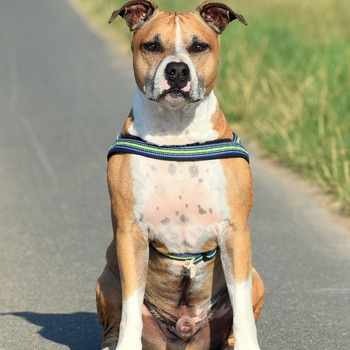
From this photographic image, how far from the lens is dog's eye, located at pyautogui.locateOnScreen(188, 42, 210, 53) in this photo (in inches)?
224

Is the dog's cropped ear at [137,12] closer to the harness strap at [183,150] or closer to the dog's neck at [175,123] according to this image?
the dog's neck at [175,123]

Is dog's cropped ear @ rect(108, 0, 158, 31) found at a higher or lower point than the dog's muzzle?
higher

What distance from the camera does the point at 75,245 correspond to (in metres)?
8.81

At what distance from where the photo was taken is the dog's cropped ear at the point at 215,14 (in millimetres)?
5973

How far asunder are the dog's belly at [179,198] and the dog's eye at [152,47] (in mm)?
500

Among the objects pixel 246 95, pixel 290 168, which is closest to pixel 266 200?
pixel 290 168

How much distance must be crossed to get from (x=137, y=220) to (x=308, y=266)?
8.81 ft

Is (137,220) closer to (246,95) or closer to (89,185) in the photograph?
(89,185)

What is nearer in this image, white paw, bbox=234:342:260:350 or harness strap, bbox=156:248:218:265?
white paw, bbox=234:342:260:350

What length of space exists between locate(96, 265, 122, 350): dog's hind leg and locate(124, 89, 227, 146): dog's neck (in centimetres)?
74

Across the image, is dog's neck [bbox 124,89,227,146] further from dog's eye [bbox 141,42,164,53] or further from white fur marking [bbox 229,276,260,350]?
white fur marking [bbox 229,276,260,350]

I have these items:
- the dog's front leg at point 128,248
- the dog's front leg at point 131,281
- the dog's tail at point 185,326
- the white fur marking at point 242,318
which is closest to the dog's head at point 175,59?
the dog's front leg at point 128,248

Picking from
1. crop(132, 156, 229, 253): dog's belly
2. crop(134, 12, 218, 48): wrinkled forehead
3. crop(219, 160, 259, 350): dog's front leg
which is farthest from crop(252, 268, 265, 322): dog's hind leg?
crop(134, 12, 218, 48): wrinkled forehead

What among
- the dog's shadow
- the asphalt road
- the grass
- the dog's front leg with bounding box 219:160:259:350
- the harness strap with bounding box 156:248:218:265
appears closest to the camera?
the dog's front leg with bounding box 219:160:259:350
